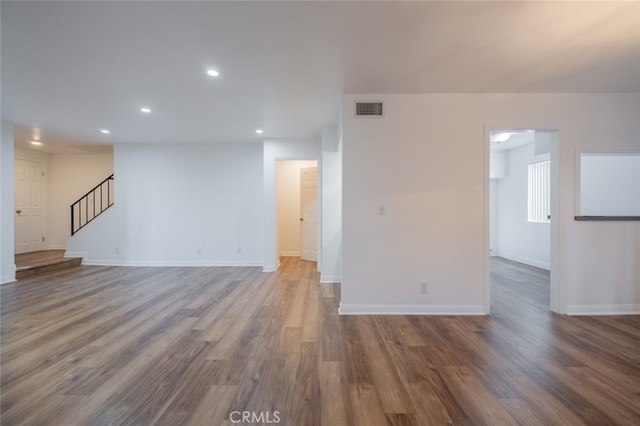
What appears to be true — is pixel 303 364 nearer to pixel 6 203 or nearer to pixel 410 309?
pixel 410 309

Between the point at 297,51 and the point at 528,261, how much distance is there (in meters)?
6.65

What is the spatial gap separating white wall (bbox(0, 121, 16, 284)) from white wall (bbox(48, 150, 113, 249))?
8.51 ft

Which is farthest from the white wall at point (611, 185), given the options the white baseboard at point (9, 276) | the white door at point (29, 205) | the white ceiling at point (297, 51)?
the white door at point (29, 205)

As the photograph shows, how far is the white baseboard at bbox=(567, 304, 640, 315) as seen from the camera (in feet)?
11.0

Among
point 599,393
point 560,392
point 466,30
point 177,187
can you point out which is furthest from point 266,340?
point 177,187

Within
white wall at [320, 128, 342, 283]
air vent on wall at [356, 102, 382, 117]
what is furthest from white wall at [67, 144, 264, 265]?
air vent on wall at [356, 102, 382, 117]

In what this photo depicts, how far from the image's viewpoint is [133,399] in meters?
1.86

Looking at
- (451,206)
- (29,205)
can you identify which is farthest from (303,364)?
(29,205)

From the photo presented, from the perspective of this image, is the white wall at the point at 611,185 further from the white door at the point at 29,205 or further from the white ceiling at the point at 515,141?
the white door at the point at 29,205

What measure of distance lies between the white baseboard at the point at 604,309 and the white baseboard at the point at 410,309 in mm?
1104

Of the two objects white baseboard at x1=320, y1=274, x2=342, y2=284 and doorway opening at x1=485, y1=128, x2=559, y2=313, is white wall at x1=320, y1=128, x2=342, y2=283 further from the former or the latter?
doorway opening at x1=485, y1=128, x2=559, y2=313

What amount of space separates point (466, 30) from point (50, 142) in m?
7.96

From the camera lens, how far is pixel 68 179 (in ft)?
24.1

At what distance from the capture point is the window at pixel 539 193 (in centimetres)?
604
